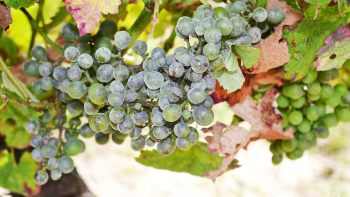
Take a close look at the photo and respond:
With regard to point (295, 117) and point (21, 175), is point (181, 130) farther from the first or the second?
point (21, 175)

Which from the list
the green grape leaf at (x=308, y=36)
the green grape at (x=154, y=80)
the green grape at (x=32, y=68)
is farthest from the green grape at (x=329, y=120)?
the green grape at (x=32, y=68)

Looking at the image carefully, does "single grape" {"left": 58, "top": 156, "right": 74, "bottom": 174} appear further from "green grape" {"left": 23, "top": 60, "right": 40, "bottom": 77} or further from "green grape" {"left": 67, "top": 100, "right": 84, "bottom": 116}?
"green grape" {"left": 23, "top": 60, "right": 40, "bottom": 77}

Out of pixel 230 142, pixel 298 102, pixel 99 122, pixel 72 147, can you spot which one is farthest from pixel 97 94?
pixel 298 102

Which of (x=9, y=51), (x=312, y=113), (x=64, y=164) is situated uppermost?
(x=9, y=51)

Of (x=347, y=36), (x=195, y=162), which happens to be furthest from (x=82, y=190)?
(x=347, y=36)

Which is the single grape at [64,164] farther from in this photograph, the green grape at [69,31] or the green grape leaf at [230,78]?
the green grape leaf at [230,78]

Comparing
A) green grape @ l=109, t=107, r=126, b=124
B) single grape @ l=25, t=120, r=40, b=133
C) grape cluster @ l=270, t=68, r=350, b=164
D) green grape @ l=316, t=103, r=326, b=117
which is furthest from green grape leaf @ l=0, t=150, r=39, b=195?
green grape @ l=316, t=103, r=326, b=117

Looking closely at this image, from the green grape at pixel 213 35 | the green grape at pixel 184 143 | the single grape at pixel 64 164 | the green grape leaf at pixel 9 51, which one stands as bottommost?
the single grape at pixel 64 164

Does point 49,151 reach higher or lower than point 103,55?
lower
